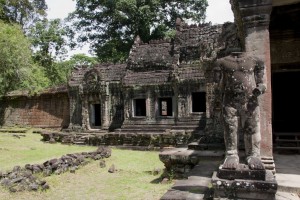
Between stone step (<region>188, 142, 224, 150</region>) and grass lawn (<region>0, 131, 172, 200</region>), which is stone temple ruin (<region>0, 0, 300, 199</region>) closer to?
stone step (<region>188, 142, 224, 150</region>)

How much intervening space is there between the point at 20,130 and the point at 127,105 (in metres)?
9.58

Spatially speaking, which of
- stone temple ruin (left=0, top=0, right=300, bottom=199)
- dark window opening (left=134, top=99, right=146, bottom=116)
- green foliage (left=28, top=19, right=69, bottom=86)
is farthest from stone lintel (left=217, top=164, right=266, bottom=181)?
green foliage (left=28, top=19, right=69, bottom=86)

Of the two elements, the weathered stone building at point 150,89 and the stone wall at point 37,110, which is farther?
the stone wall at point 37,110

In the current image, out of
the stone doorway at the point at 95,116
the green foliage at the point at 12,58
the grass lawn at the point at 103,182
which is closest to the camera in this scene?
the grass lawn at the point at 103,182

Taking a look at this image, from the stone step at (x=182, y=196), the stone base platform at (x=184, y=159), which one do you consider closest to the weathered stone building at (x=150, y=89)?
the stone base platform at (x=184, y=159)

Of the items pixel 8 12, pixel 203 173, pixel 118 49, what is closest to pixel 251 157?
pixel 203 173

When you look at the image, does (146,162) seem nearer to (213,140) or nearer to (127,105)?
(213,140)

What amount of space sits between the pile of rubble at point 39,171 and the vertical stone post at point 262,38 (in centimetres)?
573

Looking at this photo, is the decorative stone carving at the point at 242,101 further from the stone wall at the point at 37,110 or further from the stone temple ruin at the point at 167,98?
the stone wall at the point at 37,110

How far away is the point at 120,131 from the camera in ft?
61.0

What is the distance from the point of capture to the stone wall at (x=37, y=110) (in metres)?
24.3

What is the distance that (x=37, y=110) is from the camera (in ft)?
83.9

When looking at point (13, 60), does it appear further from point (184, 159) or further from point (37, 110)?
point (184, 159)

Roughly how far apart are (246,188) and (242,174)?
0.71 ft
